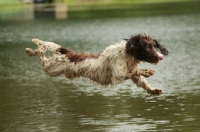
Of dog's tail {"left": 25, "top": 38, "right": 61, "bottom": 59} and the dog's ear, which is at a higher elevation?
the dog's ear

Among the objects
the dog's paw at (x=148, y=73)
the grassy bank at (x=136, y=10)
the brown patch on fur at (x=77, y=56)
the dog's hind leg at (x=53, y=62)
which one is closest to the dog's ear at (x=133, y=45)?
the dog's paw at (x=148, y=73)

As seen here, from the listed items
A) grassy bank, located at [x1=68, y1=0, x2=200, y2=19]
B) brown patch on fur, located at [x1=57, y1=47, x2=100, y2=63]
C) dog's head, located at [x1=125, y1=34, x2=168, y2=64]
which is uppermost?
dog's head, located at [x1=125, y1=34, x2=168, y2=64]

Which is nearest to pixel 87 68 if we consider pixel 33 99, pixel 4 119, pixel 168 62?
pixel 4 119

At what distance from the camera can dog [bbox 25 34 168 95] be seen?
1102 cm

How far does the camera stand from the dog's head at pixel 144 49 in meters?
10.9

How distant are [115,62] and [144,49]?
26.2 inches

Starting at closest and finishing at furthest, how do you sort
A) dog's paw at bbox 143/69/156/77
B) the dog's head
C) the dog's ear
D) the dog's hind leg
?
dog's paw at bbox 143/69/156/77 < the dog's head < the dog's ear < the dog's hind leg

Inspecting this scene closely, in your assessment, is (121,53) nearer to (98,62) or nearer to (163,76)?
(98,62)

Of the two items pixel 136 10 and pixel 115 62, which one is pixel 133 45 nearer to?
pixel 115 62

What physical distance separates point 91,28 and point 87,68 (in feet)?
98.4

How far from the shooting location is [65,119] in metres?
13.5

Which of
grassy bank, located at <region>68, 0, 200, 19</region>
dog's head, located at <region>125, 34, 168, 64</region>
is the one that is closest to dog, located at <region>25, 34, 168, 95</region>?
dog's head, located at <region>125, 34, 168, 64</region>

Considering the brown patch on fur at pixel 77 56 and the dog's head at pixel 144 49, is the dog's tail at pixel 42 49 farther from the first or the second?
the dog's head at pixel 144 49

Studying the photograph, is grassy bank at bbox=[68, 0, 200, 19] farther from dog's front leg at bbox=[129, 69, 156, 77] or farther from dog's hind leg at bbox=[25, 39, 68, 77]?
dog's front leg at bbox=[129, 69, 156, 77]
